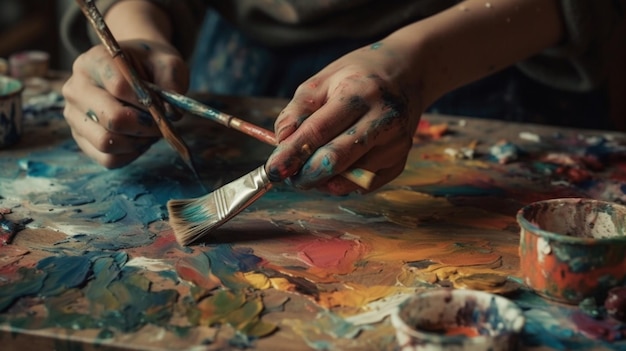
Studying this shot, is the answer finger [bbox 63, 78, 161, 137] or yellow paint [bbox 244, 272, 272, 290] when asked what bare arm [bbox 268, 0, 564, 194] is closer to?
yellow paint [bbox 244, 272, 272, 290]

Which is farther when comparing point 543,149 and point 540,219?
point 543,149

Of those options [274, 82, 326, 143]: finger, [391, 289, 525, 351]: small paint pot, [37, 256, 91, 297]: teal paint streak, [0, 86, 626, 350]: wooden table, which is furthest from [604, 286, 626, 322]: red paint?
[37, 256, 91, 297]: teal paint streak

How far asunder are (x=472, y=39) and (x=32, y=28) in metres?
2.27

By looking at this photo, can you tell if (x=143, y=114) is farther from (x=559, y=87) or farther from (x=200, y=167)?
(x=559, y=87)

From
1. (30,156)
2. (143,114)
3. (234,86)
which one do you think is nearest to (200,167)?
(143,114)

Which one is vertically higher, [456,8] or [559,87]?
[456,8]

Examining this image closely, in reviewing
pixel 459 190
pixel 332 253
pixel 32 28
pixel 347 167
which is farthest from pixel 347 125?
pixel 32 28

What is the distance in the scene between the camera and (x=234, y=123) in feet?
4.00

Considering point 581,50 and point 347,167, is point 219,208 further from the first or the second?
point 581,50

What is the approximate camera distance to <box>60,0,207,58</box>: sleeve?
1680 mm

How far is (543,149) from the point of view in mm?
1517

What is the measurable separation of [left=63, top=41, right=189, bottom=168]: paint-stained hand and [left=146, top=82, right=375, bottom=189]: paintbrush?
37 mm

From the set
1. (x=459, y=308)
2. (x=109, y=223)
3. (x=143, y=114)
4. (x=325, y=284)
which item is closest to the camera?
(x=459, y=308)

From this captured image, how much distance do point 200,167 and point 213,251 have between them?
32 centimetres
